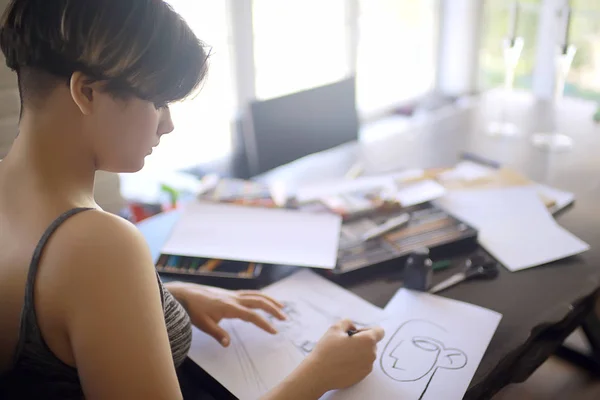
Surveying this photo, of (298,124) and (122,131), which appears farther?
(298,124)

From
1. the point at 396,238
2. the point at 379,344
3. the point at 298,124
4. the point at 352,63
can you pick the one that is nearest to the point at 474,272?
the point at 396,238

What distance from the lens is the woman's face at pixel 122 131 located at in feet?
2.06

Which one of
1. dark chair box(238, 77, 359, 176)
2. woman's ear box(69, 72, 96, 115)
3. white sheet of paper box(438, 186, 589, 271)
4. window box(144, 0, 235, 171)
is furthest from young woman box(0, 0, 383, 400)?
window box(144, 0, 235, 171)

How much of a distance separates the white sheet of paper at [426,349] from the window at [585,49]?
2.66 metres

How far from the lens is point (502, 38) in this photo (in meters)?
3.42

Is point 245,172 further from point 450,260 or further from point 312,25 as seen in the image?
point 450,260

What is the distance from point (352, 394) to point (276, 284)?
1.00ft

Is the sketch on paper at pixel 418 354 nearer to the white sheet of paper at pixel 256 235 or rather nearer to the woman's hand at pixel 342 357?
the woman's hand at pixel 342 357

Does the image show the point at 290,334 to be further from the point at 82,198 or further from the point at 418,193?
the point at 418,193

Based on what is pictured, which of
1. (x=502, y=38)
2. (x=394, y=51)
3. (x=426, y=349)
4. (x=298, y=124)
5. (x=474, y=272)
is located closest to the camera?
(x=426, y=349)

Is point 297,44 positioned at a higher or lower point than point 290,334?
higher

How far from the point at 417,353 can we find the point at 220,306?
321 mm

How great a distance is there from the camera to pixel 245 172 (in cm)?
225

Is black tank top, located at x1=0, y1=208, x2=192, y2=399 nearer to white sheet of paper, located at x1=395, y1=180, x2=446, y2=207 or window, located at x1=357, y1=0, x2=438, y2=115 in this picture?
white sheet of paper, located at x1=395, y1=180, x2=446, y2=207
